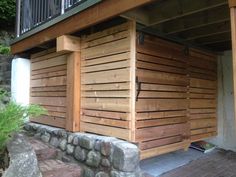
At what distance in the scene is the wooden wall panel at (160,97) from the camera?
3607 millimetres

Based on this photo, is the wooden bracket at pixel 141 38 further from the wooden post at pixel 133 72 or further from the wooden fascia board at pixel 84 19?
the wooden fascia board at pixel 84 19

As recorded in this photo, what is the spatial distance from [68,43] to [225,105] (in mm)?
3040

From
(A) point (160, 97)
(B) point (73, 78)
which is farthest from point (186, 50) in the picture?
(B) point (73, 78)

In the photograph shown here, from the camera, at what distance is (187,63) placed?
4.45 m

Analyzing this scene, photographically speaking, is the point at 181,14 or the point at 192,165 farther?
the point at 192,165

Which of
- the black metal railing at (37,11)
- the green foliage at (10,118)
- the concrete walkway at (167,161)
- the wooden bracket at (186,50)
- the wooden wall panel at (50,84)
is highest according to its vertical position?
the black metal railing at (37,11)

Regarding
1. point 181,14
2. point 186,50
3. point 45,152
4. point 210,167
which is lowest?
point 210,167

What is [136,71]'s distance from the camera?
139 inches

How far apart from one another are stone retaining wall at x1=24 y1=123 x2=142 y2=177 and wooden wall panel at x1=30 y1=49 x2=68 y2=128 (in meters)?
0.31

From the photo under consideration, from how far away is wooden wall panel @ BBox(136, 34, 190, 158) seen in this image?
3.61 metres

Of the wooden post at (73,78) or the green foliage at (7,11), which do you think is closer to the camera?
the wooden post at (73,78)

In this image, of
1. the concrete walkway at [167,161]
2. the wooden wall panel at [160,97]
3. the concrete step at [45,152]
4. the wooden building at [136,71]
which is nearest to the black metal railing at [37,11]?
the wooden building at [136,71]

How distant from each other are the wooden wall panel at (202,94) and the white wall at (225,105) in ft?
0.39

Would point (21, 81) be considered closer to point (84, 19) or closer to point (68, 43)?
point (68, 43)
